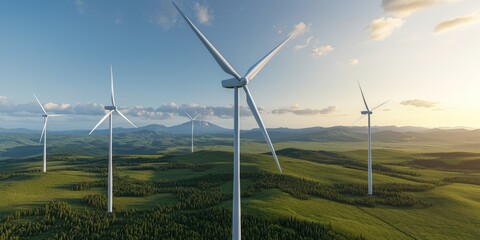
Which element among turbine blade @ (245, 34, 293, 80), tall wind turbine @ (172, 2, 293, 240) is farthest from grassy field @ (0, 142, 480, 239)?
turbine blade @ (245, 34, 293, 80)

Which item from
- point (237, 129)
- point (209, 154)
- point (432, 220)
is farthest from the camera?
point (209, 154)

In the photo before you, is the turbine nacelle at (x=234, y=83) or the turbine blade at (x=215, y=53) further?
the turbine blade at (x=215, y=53)

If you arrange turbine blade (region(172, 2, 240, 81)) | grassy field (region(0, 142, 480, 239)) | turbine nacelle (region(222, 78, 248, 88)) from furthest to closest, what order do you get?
1. grassy field (region(0, 142, 480, 239))
2. turbine blade (region(172, 2, 240, 81))
3. turbine nacelle (region(222, 78, 248, 88))

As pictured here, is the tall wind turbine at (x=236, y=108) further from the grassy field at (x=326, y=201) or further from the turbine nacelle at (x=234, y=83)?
the grassy field at (x=326, y=201)

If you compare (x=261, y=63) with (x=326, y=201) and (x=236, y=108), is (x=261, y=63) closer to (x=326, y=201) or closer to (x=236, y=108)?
(x=236, y=108)

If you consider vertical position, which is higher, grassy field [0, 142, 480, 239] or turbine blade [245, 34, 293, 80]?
turbine blade [245, 34, 293, 80]

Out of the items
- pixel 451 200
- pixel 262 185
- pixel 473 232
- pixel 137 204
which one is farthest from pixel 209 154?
pixel 473 232

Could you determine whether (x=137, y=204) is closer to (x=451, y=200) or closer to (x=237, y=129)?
(x=237, y=129)

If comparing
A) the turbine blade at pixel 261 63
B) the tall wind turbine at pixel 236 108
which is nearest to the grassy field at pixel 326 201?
the tall wind turbine at pixel 236 108

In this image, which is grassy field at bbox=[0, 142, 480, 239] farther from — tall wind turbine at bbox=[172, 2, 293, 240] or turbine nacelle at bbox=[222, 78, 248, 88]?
turbine nacelle at bbox=[222, 78, 248, 88]
